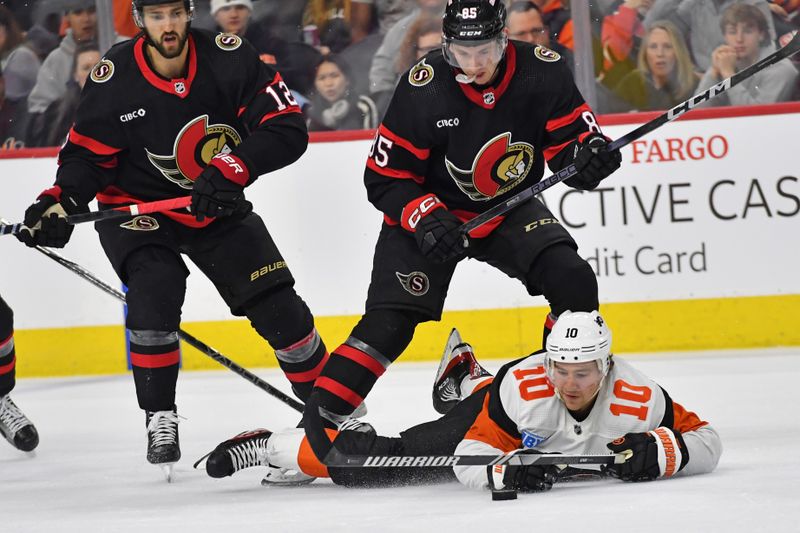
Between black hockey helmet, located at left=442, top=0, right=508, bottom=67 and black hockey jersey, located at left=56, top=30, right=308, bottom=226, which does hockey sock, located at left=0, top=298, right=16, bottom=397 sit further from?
black hockey helmet, located at left=442, top=0, right=508, bottom=67

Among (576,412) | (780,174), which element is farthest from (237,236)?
(780,174)

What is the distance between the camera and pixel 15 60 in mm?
5980

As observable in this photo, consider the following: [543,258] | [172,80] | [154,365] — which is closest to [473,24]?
[543,258]

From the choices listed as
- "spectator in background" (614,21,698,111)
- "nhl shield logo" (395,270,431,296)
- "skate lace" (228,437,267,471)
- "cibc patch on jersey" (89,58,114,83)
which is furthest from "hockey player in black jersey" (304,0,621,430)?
"spectator in background" (614,21,698,111)

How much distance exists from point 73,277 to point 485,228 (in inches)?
110

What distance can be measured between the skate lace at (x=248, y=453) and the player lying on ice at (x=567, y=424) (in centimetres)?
16

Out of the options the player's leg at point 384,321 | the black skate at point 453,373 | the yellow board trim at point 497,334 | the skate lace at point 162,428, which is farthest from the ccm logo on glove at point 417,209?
the yellow board trim at point 497,334

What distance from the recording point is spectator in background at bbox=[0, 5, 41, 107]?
5969mm

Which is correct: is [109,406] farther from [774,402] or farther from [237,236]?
[774,402]

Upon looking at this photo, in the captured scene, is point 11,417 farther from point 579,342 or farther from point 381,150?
point 579,342

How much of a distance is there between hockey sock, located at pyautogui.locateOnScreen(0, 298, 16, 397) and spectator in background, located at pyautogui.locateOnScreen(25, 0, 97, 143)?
1.89 metres

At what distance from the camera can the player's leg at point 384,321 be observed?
3.29 m

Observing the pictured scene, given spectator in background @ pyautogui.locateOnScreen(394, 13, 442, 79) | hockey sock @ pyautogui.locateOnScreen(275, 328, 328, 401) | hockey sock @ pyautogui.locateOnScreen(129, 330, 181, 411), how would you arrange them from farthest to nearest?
spectator in background @ pyautogui.locateOnScreen(394, 13, 442, 79), hockey sock @ pyautogui.locateOnScreen(275, 328, 328, 401), hockey sock @ pyautogui.locateOnScreen(129, 330, 181, 411)

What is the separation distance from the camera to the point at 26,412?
16.4 feet
